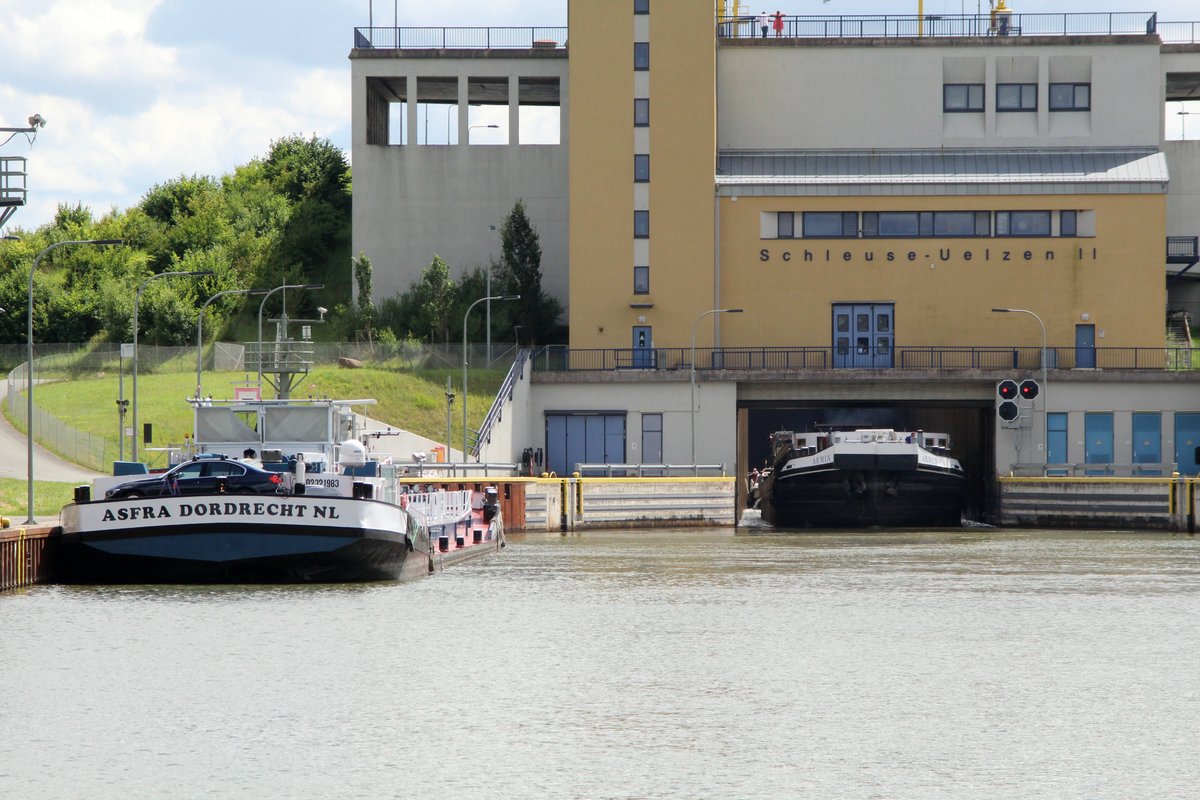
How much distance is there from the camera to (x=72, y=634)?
98.6ft

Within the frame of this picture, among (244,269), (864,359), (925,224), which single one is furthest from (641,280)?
(244,269)

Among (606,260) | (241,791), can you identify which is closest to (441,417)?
(606,260)

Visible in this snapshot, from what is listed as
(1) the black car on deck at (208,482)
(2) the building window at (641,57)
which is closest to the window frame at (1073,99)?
(2) the building window at (641,57)

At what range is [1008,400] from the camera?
248 feet

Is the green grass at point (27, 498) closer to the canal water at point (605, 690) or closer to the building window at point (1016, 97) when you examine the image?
the canal water at point (605, 690)

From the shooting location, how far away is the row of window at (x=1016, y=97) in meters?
85.2

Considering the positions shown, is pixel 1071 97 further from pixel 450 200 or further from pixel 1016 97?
pixel 450 200

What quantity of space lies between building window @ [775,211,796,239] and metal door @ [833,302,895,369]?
3.96 metres

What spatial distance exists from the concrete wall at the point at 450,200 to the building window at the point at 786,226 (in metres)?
15.6

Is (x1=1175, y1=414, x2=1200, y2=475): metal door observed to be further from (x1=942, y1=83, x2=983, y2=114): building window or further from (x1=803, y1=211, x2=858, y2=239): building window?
(x1=942, y1=83, x2=983, y2=114): building window

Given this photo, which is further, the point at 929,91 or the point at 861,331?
the point at 929,91

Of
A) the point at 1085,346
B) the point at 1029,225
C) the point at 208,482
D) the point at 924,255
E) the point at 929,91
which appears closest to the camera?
the point at 208,482

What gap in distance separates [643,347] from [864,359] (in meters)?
10.3

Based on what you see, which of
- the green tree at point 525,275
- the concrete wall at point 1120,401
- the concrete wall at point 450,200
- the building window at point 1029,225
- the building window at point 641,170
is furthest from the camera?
the concrete wall at point 450,200
